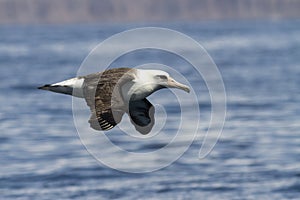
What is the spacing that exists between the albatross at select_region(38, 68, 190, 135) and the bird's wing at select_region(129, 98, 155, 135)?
82 mm

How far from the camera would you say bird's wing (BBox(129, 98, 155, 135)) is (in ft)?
53.6

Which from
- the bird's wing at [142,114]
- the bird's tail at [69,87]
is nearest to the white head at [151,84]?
the bird's wing at [142,114]

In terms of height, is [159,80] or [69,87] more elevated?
[159,80]

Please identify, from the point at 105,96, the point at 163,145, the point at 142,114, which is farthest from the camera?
the point at 163,145

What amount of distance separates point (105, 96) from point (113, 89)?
0.57 feet

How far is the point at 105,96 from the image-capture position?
50.6 feet

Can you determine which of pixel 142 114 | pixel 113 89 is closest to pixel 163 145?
pixel 142 114

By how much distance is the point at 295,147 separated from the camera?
37.9 m

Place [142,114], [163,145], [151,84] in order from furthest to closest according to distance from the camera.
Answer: [163,145] → [142,114] → [151,84]

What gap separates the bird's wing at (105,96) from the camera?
591 inches

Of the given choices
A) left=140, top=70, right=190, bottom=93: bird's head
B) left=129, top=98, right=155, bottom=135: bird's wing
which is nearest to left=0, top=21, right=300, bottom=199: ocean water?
left=129, top=98, right=155, bottom=135: bird's wing

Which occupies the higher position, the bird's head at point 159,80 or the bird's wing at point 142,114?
the bird's head at point 159,80

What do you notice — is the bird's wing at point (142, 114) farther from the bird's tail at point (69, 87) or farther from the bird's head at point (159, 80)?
the bird's tail at point (69, 87)

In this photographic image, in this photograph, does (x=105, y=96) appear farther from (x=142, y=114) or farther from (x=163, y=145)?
(x=163, y=145)
